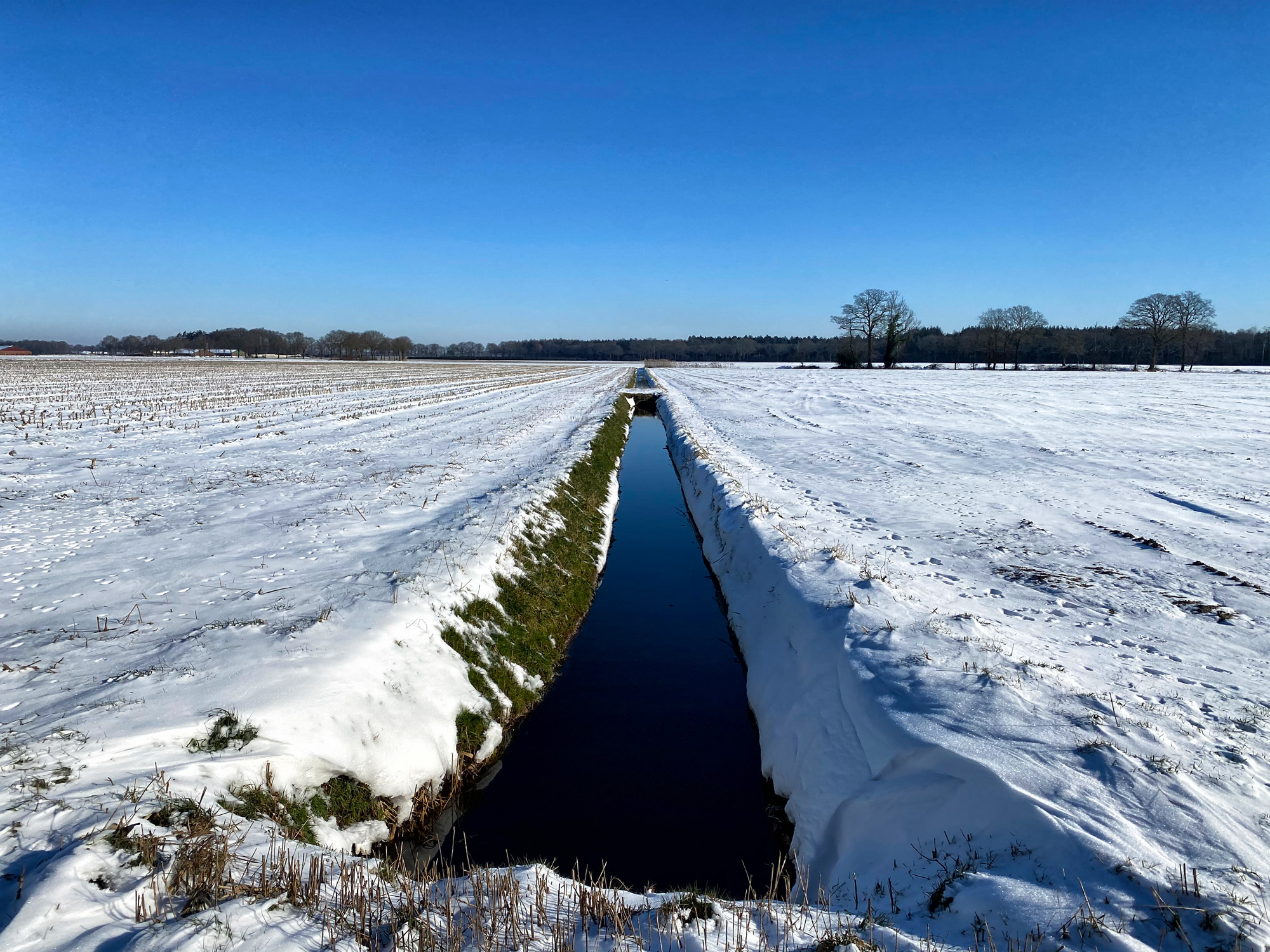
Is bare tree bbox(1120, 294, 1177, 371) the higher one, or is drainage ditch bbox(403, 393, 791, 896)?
bare tree bbox(1120, 294, 1177, 371)

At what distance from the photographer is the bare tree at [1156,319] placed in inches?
3327

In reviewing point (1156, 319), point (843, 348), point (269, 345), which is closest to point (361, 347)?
point (269, 345)

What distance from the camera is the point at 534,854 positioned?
5832mm

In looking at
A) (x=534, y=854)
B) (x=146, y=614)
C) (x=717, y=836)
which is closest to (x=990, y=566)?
(x=717, y=836)

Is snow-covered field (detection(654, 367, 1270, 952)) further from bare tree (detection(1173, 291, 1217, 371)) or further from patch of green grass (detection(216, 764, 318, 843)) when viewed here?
bare tree (detection(1173, 291, 1217, 371))

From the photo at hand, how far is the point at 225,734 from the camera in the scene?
5180mm

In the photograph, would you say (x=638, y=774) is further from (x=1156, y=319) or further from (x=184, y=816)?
(x=1156, y=319)

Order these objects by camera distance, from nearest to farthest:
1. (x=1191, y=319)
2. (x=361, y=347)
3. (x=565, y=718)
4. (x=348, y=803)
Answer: (x=348, y=803), (x=565, y=718), (x=1191, y=319), (x=361, y=347)

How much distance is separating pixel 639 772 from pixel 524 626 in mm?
2953

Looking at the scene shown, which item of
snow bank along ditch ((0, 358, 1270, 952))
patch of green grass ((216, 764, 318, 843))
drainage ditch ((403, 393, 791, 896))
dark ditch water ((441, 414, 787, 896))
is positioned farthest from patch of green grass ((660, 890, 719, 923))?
patch of green grass ((216, 764, 318, 843))

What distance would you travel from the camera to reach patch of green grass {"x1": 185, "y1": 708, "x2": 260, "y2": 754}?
5027mm

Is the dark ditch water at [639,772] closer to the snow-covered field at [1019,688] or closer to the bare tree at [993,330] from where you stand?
the snow-covered field at [1019,688]

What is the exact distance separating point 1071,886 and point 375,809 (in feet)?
17.6

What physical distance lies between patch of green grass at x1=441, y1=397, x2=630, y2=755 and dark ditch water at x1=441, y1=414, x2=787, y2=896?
341 mm
